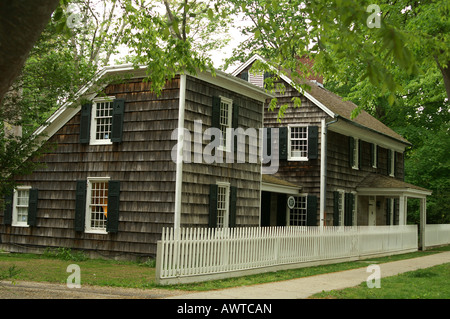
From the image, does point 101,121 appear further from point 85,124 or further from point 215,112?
point 215,112

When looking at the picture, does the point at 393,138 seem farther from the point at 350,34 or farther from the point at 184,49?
the point at 350,34

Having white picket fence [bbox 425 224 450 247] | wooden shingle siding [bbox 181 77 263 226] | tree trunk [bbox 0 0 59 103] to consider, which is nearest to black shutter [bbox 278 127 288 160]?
wooden shingle siding [bbox 181 77 263 226]

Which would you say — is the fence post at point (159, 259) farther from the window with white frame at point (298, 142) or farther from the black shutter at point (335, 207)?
the black shutter at point (335, 207)

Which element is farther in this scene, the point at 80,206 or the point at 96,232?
the point at 80,206

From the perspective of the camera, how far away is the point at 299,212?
24.0m

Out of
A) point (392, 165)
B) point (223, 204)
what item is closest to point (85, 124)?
point (223, 204)

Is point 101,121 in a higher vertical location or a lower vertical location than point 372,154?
lower

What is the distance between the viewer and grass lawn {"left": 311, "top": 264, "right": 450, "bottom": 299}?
10133 millimetres

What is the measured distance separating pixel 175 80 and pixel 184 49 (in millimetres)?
5955

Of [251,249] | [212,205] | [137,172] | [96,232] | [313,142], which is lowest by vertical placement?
[251,249]

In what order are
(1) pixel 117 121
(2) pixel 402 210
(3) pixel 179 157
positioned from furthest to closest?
(2) pixel 402 210 < (1) pixel 117 121 < (3) pixel 179 157

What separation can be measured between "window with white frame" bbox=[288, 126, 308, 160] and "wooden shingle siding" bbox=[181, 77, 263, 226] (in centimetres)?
449

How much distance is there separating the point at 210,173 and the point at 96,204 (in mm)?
3865

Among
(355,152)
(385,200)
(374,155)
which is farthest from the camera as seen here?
(385,200)
